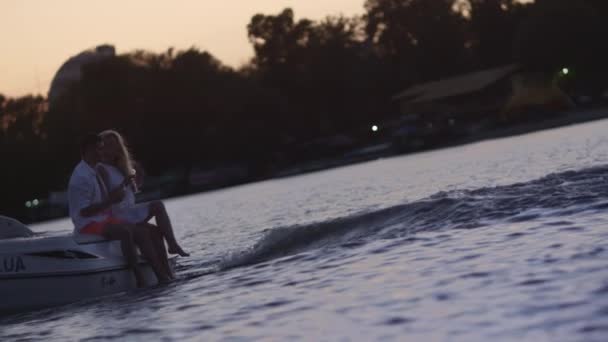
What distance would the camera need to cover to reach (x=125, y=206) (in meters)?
12.4

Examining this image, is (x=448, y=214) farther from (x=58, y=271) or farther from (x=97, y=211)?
(x=58, y=271)

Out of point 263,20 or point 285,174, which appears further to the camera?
point 263,20

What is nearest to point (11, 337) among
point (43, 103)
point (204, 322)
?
point (204, 322)

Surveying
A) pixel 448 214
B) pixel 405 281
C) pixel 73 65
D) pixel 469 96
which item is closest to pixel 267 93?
pixel 469 96

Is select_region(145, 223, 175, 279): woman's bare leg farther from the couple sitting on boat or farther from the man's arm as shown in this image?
the man's arm

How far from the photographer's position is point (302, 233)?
15.8m

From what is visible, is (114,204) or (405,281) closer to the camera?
(405,281)

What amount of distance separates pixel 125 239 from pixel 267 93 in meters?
65.9

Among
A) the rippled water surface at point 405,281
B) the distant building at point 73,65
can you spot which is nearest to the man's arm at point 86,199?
the rippled water surface at point 405,281

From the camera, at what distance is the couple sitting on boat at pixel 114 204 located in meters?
12.0

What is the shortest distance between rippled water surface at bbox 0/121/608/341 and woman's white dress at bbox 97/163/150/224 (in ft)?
2.98

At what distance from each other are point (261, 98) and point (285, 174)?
9.85 metres

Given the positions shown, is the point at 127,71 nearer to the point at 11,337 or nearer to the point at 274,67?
the point at 274,67

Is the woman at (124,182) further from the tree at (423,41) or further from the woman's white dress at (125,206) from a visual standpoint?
the tree at (423,41)
